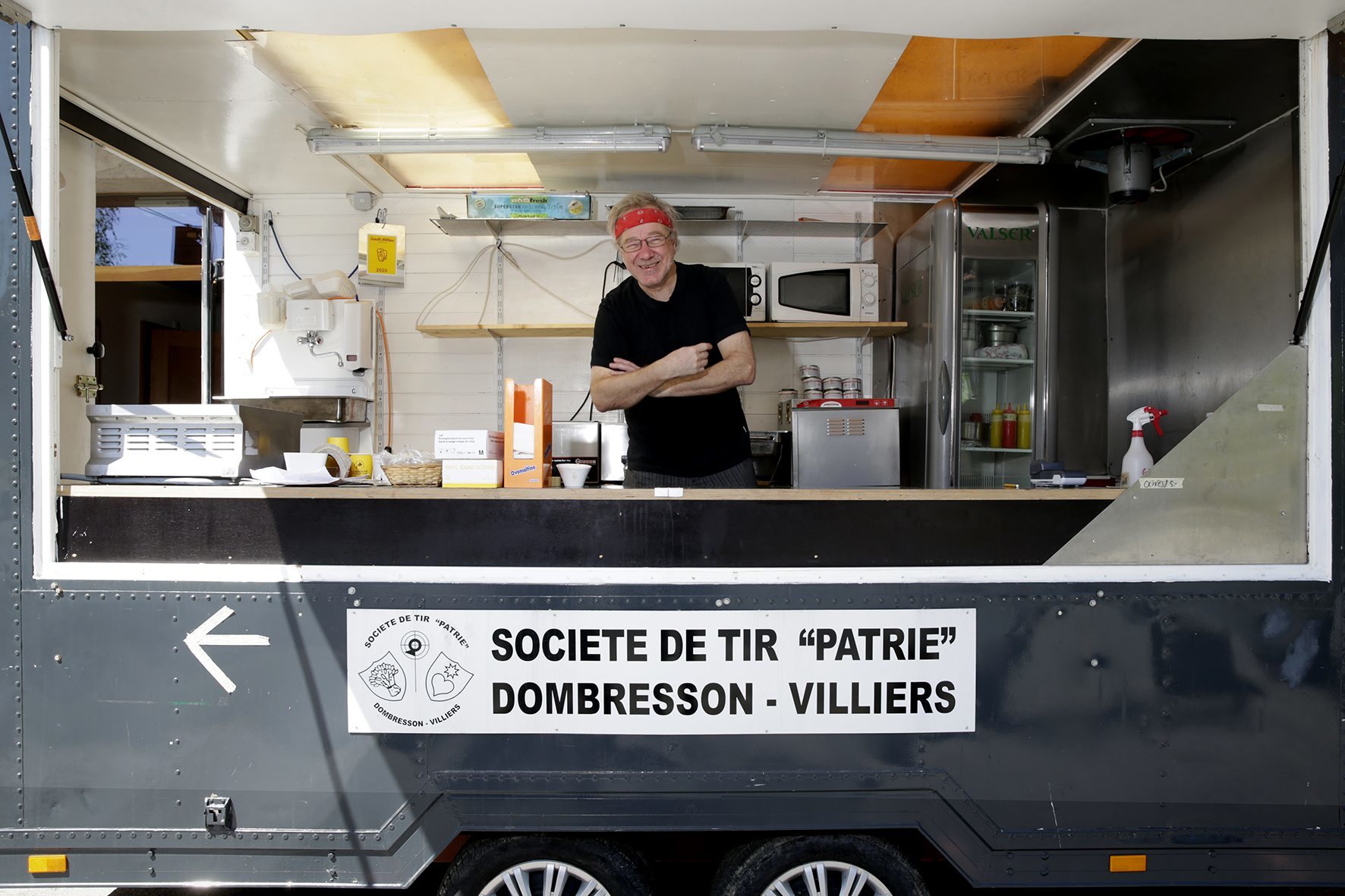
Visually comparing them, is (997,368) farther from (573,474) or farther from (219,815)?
(219,815)

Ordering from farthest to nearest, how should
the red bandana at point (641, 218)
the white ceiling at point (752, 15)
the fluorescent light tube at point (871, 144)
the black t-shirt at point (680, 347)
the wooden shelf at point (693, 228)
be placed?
the wooden shelf at point (693, 228) < the fluorescent light tube at point (871, 144) < the black t-shirt at point (680, 347) < the red bandana at point (641, 218) < the white ceiling at point (752, 15)

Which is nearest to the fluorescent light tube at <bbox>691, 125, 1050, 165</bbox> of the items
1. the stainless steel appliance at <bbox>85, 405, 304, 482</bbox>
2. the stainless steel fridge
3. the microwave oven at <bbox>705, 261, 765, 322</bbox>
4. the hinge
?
the stainless steel fridge

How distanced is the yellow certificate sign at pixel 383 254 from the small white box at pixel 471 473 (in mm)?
3150

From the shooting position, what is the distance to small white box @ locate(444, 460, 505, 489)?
6.75ft

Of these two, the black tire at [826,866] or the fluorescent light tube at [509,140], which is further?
the fluorescent light tube at [509,140]

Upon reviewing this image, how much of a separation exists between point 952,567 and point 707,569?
0.62m

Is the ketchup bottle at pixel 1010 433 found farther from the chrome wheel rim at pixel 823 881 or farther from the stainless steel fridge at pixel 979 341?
the chrome wheel rim at pixel 823 881

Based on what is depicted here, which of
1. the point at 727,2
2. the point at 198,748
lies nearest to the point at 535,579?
the point at 198,748

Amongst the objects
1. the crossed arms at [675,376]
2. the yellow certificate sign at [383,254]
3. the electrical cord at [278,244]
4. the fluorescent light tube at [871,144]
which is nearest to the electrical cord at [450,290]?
the yellow certificate sign at [383,254]

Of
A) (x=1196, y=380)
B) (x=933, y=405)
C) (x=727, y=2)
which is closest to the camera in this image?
(x=727, y=2)

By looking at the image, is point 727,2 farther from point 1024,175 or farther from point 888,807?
point 1024,175

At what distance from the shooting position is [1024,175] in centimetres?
417

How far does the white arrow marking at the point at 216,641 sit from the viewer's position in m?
1.94

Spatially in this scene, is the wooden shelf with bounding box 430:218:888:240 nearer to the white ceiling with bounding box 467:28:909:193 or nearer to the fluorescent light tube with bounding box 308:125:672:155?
the white ceiling with bounding box 467:28:909:193
